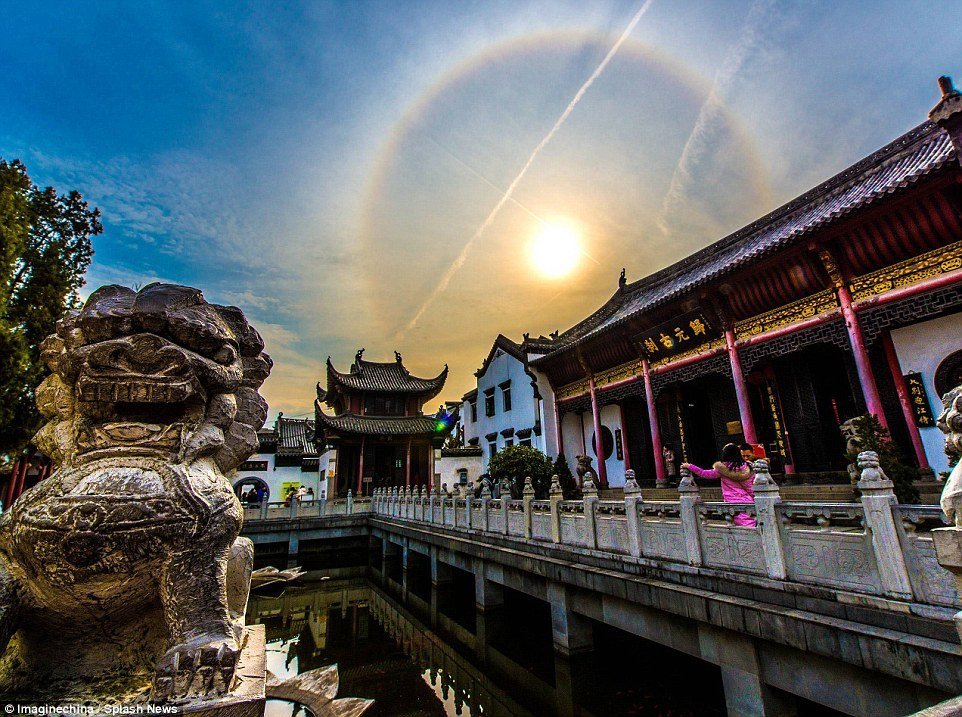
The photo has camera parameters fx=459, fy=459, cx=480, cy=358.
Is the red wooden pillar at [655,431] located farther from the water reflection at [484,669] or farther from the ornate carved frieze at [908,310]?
the water reflection at [484,669]

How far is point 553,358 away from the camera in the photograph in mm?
16234

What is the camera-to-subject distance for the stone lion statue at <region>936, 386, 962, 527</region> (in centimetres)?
190

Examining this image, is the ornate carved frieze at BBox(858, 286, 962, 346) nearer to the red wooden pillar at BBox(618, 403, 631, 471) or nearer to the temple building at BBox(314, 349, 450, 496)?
the red wooden pillar at BBox(618, 403, 631, 471)

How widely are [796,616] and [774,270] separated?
7.50 meters

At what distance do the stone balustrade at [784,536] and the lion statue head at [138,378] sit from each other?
4.58 meters

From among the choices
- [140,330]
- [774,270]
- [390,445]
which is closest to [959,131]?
[774,270]

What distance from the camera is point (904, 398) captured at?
331 inches

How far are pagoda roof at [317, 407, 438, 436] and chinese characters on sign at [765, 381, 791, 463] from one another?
19.1 meters

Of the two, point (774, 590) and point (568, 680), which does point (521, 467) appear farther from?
point (774, 590)

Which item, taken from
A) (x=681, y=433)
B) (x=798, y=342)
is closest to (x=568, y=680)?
(x=798, y=342)

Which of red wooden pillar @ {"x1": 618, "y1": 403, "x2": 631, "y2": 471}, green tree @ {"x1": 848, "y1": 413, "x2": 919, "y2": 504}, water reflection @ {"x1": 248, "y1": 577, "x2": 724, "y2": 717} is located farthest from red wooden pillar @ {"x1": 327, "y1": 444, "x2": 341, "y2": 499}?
green tree @ {"x1": 848, "y1": 413, "x2": 919, "y2": 504}

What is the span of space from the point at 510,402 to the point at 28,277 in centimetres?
1552

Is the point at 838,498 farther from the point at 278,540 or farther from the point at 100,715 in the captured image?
the point at 278,540

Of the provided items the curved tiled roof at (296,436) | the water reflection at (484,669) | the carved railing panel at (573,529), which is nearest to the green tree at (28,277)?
the water reflection at (484,669)
